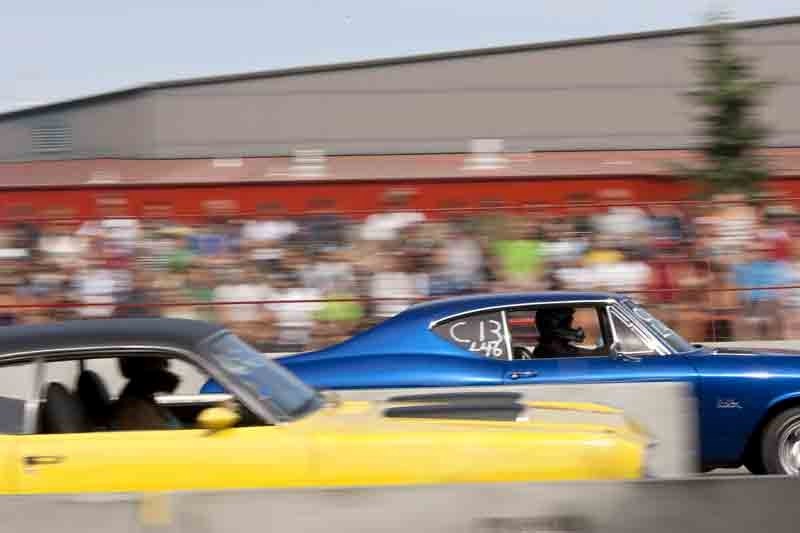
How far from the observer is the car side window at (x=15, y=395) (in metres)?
5.21

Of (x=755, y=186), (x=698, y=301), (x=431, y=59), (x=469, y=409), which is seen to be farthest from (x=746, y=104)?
(x=469, y=409)

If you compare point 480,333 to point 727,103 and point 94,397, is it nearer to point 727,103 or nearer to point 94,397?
point 94,397

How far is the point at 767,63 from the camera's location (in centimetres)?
3253

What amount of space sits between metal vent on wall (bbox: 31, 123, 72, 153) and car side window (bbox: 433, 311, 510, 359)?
97.4 ft

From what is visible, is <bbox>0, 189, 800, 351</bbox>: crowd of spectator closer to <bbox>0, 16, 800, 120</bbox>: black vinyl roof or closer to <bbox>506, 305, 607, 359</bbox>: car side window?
<bbox>506, 305, 607, 359</bbox>: car side window

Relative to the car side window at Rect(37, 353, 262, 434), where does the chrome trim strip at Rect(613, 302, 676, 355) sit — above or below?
below

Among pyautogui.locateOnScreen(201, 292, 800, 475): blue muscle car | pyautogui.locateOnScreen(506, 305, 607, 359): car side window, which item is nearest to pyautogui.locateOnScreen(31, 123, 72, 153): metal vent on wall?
pyautogui.locateOnScreen(201, 292, 800, 475): blue muscle car

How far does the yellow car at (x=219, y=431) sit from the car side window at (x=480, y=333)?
243cm

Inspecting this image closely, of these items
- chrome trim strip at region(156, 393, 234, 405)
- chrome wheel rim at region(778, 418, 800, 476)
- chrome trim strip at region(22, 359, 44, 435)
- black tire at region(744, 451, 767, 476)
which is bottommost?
black tire at region(744, 451, 767, 476)

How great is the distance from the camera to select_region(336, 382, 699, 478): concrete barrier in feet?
21.0

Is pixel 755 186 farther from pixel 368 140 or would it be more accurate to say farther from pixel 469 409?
pixel 469 409

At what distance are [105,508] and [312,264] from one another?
8.11m

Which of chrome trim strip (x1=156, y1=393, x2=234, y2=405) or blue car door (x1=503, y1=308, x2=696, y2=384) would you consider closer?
chrome trim strip (x1=156, y1=393, x2=234, y2=405)

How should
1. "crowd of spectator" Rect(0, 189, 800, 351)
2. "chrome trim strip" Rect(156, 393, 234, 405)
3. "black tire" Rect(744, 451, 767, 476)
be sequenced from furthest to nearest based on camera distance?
"crowd of spectator" Rect(0, 189, 800, 351) → "black tire" Rect(744, 451, 767, 476) → "chrome trim strip" Rect(156, 393, 234, 405)
